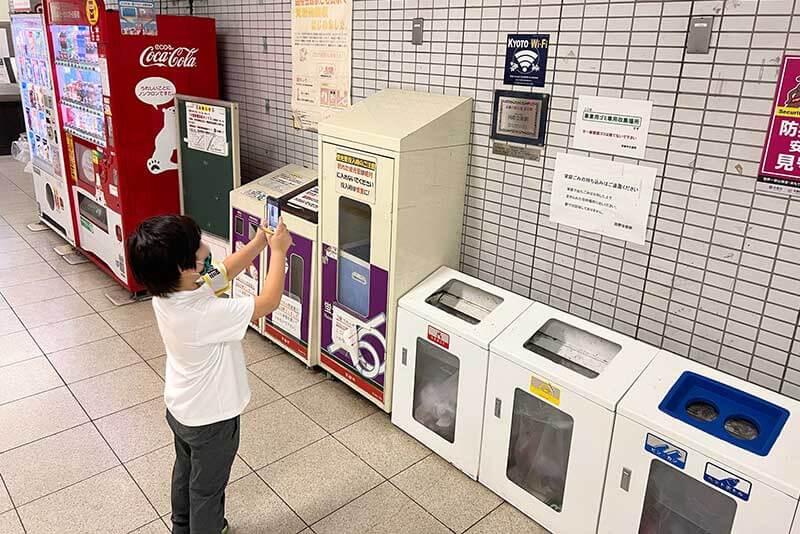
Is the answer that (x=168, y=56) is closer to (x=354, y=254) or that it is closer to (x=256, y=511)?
(x=354, y=254)


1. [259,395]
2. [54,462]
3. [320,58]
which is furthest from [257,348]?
[320,58]

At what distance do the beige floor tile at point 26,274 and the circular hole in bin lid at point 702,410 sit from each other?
462cm

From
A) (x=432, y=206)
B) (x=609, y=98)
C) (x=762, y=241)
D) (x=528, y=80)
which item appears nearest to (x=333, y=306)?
(x=432, y=206)

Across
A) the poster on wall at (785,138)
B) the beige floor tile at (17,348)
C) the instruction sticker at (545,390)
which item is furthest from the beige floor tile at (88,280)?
the poster on wall at (785,138)

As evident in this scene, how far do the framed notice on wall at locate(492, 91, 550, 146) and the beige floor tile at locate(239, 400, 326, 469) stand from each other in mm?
1689

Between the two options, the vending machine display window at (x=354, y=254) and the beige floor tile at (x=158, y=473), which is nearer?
the beige floor tile at (x=158, y=473)

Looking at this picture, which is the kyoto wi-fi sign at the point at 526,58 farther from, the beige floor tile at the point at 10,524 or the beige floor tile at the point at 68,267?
the beige floor tile at the point at 68,267

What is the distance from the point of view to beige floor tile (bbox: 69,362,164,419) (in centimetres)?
319

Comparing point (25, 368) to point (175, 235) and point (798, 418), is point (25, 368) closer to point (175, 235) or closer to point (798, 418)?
point (175, 235)

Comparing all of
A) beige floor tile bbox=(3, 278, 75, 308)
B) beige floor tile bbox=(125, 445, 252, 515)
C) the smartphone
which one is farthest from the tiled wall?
beige floor tile bbox=(3, 278, 75, 308)

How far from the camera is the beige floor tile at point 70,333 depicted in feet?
12.4

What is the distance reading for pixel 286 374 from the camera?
3.56 metres

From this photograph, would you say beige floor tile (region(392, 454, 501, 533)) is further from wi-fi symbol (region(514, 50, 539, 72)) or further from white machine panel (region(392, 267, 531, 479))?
wi-fi symbol (region(514, 50, 539, 72))

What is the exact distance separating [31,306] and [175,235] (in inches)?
125
